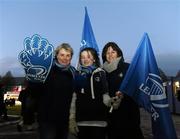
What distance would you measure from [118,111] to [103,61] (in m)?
0.70

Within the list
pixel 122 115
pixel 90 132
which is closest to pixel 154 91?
pixel 122 115

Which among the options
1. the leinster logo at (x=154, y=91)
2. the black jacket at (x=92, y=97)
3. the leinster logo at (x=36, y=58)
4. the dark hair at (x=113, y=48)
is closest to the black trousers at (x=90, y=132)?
the black jacket at (x=92, y=97)

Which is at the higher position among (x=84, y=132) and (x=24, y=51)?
(x=24, y=51)

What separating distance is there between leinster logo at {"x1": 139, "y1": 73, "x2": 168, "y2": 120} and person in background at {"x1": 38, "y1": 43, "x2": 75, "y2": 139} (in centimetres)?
117

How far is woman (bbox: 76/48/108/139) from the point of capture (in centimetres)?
588

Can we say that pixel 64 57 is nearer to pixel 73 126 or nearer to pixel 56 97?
pixel 56 97

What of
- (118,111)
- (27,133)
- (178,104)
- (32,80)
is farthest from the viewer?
(178,104)

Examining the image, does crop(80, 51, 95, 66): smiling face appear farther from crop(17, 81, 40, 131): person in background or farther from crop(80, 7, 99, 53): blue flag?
crop(80, 7, 99, 53): blue flag

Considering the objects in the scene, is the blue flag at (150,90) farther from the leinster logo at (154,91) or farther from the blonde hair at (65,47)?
the blonde hair at (65,47)

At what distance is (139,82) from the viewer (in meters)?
6.69

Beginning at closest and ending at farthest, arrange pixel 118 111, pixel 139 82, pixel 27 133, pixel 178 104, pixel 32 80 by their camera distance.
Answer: pixel 32 80 → pixel 118 111 → pixel 139 82 → pixel 27 133 → pixel 178 104

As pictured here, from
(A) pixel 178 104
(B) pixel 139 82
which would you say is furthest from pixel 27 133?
(A) pixel 178 104

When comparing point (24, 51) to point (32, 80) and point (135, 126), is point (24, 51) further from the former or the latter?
point (135, 126)

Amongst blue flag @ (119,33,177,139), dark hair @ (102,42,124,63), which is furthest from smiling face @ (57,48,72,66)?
blue flag @ (119,33,177,139)
